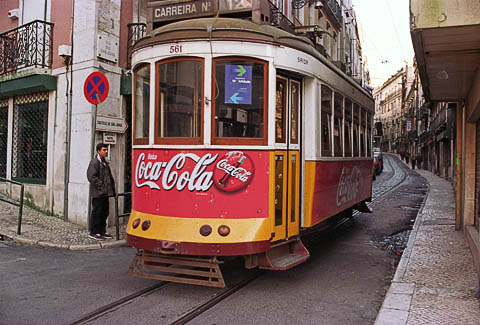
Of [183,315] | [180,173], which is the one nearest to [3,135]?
[180,173]

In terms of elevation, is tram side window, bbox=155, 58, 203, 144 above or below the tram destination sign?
below

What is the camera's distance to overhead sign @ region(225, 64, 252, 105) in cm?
546

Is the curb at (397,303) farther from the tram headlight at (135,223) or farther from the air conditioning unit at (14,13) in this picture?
the air conditioning unit at (14,13)

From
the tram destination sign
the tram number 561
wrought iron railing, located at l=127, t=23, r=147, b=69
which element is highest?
wrought iron railing, located at l=127, t=23, r=147, b=69

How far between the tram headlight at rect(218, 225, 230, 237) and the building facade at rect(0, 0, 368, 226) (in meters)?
4.40

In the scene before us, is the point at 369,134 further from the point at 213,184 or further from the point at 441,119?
the point at 441,119

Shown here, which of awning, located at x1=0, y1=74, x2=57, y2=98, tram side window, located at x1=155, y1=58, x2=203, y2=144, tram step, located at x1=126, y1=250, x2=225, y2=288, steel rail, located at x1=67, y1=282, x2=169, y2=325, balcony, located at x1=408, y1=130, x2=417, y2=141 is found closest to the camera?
steel rail, located at x1=67, y1=282, x2=169, y2=325

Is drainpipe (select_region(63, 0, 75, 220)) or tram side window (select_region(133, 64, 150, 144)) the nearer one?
tram side window (select_region(133, 64, 150, 144))

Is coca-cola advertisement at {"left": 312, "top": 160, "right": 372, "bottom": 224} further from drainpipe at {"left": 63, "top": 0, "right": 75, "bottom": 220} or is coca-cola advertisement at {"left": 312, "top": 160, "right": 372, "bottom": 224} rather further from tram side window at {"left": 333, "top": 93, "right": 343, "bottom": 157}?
drainpipe at {"left": 63, "top": 0, "right": 75, "bottom": 220}

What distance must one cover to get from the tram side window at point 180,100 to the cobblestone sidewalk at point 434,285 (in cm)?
295

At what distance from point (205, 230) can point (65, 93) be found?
21.7 feet

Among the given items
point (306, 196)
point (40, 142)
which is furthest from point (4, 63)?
point (306, 196)

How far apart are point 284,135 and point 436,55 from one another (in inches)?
98.2

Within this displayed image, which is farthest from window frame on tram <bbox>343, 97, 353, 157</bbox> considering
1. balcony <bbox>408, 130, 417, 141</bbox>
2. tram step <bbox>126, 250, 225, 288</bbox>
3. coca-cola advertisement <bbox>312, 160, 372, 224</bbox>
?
balcony <bbox>408, 130, 417, 141</bbox>
